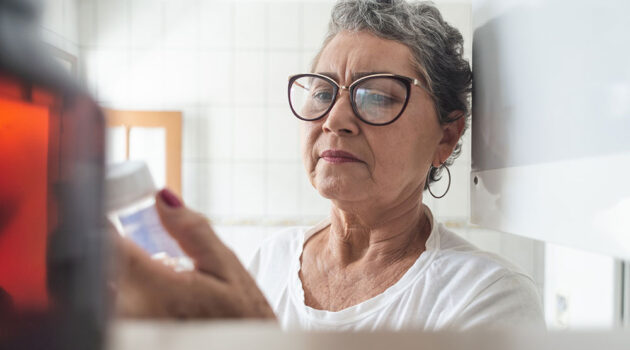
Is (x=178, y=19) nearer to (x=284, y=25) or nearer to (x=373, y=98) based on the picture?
(x=373, y=98)

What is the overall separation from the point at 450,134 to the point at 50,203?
0.36m

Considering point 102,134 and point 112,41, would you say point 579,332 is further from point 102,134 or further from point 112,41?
point 112,41

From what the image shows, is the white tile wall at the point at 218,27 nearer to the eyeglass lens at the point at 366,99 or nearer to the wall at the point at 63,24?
the eyeglass lens at the point at 366,99

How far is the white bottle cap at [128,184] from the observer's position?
0.08 metres

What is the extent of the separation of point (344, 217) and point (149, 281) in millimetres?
337

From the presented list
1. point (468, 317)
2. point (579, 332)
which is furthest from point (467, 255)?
point (579, 332)

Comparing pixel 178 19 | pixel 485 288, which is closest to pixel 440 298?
pixel 485 288

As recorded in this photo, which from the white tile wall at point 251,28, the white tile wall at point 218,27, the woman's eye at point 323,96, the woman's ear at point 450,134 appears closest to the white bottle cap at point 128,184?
the woman's eye at point 323,96

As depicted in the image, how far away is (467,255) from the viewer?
386 millimetres

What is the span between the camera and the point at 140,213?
94mm

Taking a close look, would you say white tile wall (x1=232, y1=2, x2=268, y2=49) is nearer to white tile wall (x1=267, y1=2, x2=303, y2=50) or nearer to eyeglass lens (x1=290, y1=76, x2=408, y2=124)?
white tile wall (x1=267, y1=2, x2=303, y2=50)

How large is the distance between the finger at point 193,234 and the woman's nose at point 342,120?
167mm

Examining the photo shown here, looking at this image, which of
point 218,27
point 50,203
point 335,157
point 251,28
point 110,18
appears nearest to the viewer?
point 50,203

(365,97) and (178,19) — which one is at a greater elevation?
(178,19)
